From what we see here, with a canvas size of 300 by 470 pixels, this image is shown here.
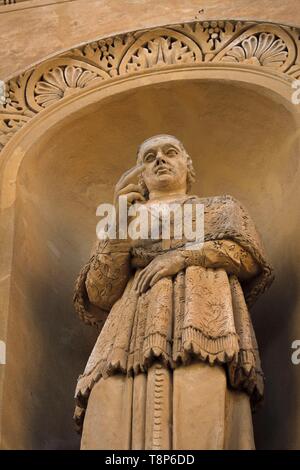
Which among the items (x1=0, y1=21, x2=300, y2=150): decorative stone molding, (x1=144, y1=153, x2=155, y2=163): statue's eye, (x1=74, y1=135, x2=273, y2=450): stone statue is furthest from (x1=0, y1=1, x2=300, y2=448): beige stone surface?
(x1=144, y1=153, x2=155, y2=163): statue's eye

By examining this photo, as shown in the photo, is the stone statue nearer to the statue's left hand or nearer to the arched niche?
the statue's left hand

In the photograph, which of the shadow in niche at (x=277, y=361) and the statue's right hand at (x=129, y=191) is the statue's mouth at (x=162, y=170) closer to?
the statue's right hand at (x=129, y=191)

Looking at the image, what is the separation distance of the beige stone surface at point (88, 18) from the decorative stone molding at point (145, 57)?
89 mm

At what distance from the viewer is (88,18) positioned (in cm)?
955

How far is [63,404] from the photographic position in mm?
8078

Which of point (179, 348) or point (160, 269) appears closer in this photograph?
point (179, 348)

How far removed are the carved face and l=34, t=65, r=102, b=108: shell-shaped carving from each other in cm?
108

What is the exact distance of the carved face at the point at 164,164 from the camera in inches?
317

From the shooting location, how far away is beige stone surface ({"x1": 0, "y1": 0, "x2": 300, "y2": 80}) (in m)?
9.30

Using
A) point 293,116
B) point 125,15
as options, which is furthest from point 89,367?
point 125,15

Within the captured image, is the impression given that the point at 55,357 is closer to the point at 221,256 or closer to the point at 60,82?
the point at 221,256

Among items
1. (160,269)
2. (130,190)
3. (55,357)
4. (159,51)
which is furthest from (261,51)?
(55,357)

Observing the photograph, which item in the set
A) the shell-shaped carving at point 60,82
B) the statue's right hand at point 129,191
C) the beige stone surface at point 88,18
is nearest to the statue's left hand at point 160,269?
the statue's right hand at point 129,191

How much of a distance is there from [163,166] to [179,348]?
1385mm
